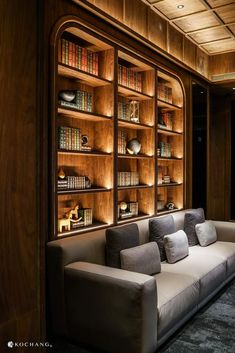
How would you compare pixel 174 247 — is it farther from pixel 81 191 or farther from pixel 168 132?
pixel 168 132

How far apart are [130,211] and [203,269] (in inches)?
42.0

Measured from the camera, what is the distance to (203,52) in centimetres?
490

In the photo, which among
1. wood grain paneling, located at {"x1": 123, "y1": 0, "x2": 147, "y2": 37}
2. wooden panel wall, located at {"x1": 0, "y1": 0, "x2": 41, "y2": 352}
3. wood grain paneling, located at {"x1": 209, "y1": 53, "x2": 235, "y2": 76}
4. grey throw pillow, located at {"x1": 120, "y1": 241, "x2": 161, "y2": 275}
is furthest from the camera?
wood grain paneling, located at {"x1": 209, "y1": 53, "x2": 235, "y2": 76}

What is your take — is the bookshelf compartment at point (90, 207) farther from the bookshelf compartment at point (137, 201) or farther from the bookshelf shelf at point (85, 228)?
the bookshelf compartment at point (137, 201)

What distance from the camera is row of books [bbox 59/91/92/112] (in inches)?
114

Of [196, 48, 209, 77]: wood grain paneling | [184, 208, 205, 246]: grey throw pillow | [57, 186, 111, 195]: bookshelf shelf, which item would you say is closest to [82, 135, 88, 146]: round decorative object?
[57, 186, 111, 195]: bookshelf shelf

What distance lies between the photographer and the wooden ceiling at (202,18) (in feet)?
11.3

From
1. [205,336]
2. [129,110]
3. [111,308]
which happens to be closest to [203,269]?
[205,336]

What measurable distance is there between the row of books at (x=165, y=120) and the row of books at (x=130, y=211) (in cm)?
107

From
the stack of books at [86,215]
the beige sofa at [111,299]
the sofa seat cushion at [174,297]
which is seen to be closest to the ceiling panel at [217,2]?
the stack of books at [86,215]

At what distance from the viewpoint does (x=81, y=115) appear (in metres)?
3.05

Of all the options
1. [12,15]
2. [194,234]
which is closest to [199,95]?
[194,234]

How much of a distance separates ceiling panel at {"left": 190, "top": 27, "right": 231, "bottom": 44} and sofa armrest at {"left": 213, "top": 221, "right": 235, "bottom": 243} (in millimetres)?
2461

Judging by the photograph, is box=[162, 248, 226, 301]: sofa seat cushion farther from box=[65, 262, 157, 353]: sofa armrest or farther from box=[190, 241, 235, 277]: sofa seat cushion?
box=[65, 262, 157, 353]: sofa armrest
